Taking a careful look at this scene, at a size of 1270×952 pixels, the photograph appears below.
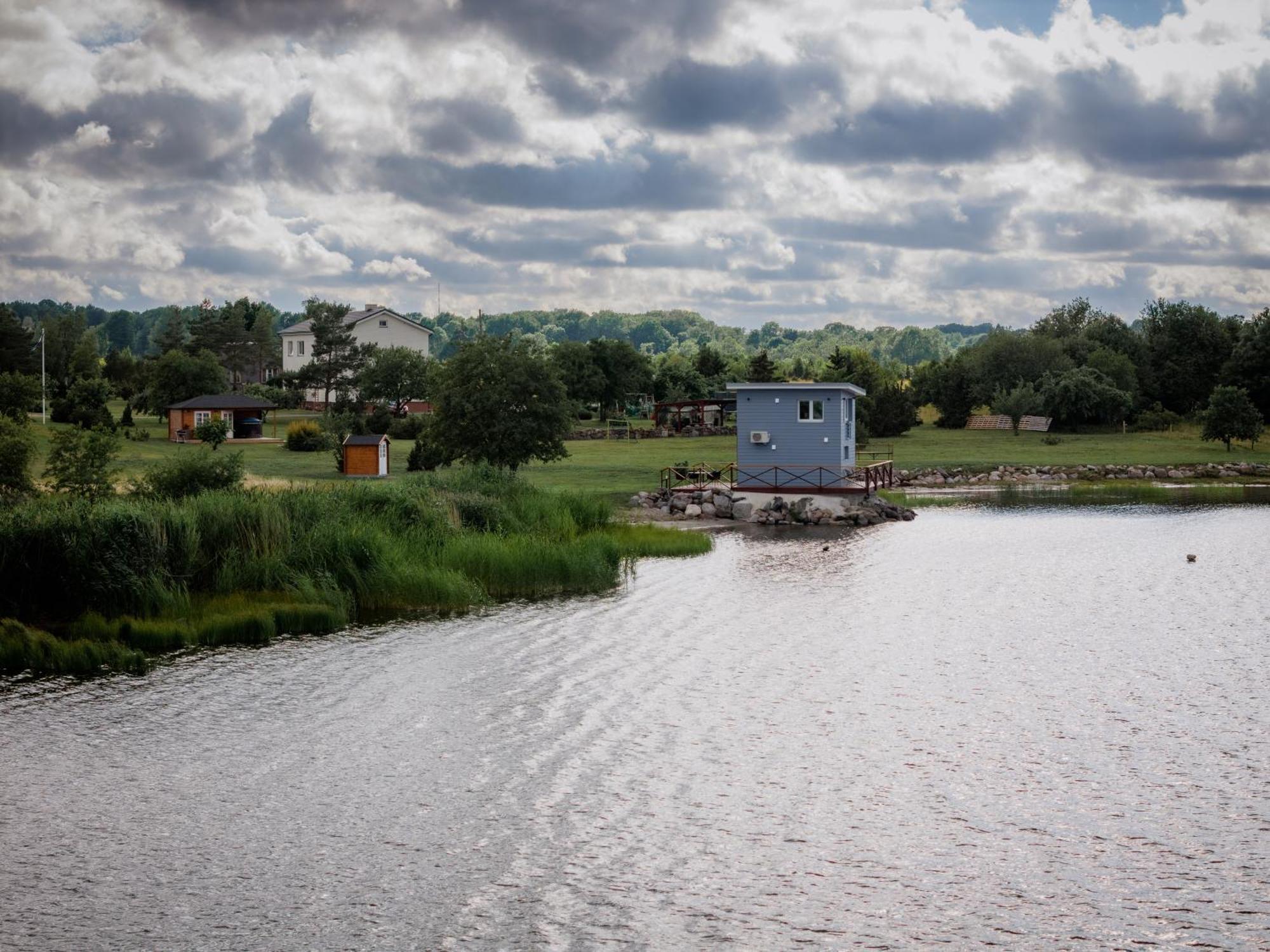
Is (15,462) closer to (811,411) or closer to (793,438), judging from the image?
(793,438)

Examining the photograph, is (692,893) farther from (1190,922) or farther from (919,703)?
(919,703)

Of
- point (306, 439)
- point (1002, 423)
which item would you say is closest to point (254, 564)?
point (306, 439)

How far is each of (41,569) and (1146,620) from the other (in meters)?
20.8

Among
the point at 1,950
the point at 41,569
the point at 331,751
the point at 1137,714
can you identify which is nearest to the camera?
the point at 1,950

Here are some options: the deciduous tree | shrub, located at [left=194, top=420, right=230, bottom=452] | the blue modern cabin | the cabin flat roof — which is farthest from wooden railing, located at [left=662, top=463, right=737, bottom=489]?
shrub, located at [left=194, top=420, right=230, bottom=452]

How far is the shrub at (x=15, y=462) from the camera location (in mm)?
31234

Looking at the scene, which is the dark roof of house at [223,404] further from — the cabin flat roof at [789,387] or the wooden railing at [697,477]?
the cabin flat roof at [789,387]

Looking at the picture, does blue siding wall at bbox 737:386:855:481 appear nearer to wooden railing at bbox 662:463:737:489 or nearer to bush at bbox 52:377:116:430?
wooden railing at bbox 662:463:737:489

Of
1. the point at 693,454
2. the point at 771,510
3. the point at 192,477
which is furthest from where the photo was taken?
the point at 693,454

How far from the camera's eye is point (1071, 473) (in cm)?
6438

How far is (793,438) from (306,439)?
29990mm

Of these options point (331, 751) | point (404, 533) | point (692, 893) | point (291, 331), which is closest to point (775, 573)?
point (404, 533)

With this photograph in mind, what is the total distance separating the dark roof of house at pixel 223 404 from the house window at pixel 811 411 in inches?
1517

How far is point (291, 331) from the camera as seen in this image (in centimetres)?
11781
